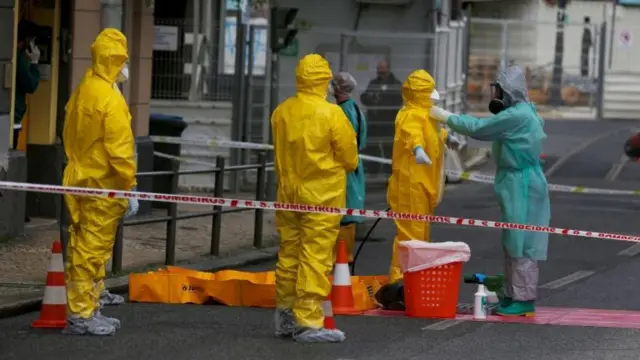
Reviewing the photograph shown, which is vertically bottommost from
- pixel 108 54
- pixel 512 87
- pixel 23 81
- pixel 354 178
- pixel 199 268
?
pixel 199 268

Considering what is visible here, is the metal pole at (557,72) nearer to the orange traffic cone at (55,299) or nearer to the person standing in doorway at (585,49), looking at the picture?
the person standing in doorway at (585,49)

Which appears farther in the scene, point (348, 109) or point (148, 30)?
point (148, 30)

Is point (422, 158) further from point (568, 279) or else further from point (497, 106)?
point (568, 279)

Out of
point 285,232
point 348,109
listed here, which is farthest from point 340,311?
point 348,109

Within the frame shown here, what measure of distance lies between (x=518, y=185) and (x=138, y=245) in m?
4.66

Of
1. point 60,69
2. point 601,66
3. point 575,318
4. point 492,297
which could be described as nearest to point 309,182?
point 492,297

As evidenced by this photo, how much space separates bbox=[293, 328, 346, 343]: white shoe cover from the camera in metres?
9.98

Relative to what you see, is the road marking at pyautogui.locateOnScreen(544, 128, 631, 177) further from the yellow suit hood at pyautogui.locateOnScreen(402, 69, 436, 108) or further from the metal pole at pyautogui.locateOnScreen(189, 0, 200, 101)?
the yellow suit hood at pyautogui.locateOnScreen(402, 69, 436, 108)

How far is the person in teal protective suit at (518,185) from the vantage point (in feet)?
37.1

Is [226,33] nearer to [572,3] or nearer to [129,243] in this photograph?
[129,243]

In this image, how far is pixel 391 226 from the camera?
17953 mm

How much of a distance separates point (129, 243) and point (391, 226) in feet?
13.3

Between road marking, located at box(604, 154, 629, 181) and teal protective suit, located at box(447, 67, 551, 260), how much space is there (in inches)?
514

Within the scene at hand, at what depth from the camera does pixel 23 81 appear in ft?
49.2
